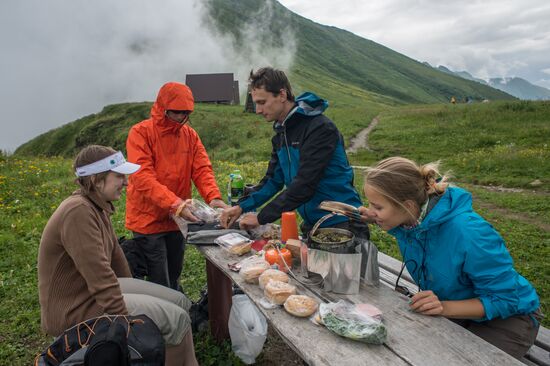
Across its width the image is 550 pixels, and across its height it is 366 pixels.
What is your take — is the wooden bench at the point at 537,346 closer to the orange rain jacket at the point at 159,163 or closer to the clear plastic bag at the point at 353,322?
the clear plastic bag at the point at 353,322

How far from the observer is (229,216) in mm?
3904

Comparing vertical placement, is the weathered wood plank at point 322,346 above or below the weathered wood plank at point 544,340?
above

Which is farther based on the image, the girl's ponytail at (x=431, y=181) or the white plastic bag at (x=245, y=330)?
the white plastic bag at (x=245, y=330)

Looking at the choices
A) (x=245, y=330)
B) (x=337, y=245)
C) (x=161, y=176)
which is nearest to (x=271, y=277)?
(x=337, y=245)

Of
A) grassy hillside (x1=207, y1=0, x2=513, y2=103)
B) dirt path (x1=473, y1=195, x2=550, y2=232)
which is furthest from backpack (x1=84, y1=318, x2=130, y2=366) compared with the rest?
grassy hillside (x1=207, y1=0, x2=513, y2=103)

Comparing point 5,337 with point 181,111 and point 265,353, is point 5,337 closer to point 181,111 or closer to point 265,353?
point 265,353

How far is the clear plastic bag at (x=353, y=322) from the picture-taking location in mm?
2117

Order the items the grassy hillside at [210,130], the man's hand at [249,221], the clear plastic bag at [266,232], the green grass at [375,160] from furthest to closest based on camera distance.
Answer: the grassy hillside at [210,130] < the green grass at [375,160] < the clear plastic bag at [266,232] < the man's hand at [249,221]

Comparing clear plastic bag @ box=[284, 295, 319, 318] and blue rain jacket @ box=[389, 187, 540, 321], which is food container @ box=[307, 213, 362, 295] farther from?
blue rain jacket @ box=[389, 187, 540, 321]

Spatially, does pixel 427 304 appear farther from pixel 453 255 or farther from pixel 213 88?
pixel 213 88

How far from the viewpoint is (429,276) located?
2.64 meters

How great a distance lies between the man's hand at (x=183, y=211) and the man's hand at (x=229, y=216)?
0.39 metres

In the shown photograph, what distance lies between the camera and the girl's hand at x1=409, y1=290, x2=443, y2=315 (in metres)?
2.37

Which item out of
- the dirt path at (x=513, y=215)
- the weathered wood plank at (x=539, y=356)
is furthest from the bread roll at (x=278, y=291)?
the dirt path at (x=513, y=215)
